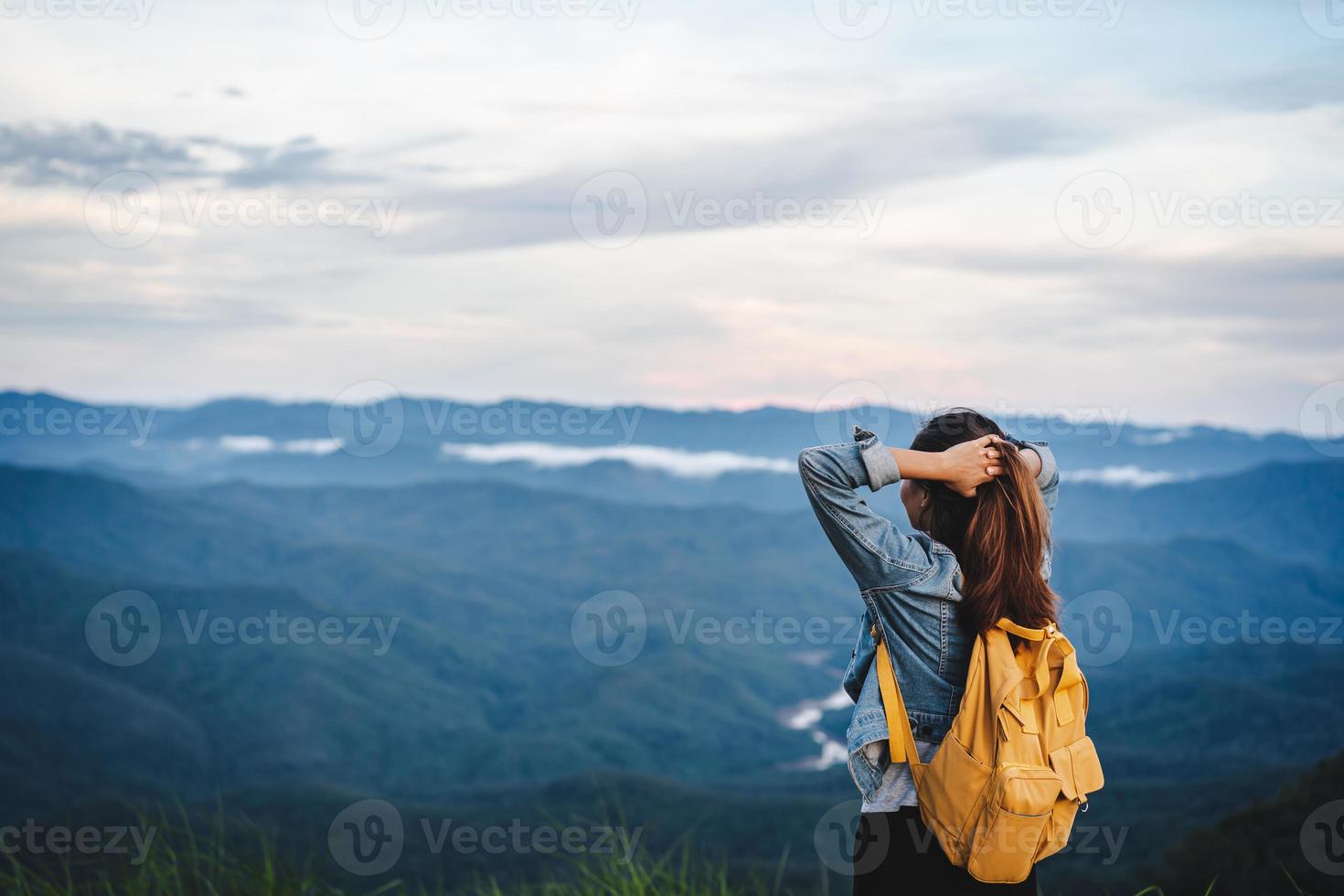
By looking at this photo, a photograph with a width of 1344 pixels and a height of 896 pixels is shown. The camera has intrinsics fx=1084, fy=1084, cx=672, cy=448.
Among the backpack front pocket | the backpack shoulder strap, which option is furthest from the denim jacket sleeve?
the backpack front pocket

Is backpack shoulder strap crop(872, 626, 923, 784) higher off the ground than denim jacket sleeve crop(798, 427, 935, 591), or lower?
lower

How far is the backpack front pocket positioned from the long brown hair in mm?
496

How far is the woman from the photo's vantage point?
12.2 feet

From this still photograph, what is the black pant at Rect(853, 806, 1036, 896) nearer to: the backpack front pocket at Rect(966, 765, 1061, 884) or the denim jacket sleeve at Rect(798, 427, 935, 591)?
the backpack front pocket at Rect(966, 765, 1061, 884)

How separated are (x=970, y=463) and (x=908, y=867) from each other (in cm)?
142

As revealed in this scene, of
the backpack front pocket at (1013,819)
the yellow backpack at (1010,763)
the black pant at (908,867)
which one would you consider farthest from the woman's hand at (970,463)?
the black pant at (908,867)

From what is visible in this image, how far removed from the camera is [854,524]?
3.69 m

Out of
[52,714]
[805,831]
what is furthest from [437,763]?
[805,831]

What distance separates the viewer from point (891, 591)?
378 centimetres

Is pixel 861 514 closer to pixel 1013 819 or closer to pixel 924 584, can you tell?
pixel 924 584

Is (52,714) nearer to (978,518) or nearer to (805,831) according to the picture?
(805,831)

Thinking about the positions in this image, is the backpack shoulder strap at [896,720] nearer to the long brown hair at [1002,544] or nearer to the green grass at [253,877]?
the long brown hair at [1002,544]

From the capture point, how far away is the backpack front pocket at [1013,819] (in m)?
3.49

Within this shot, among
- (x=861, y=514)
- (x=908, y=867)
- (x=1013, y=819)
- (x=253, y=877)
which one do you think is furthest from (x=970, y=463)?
(x=253, y=877)
